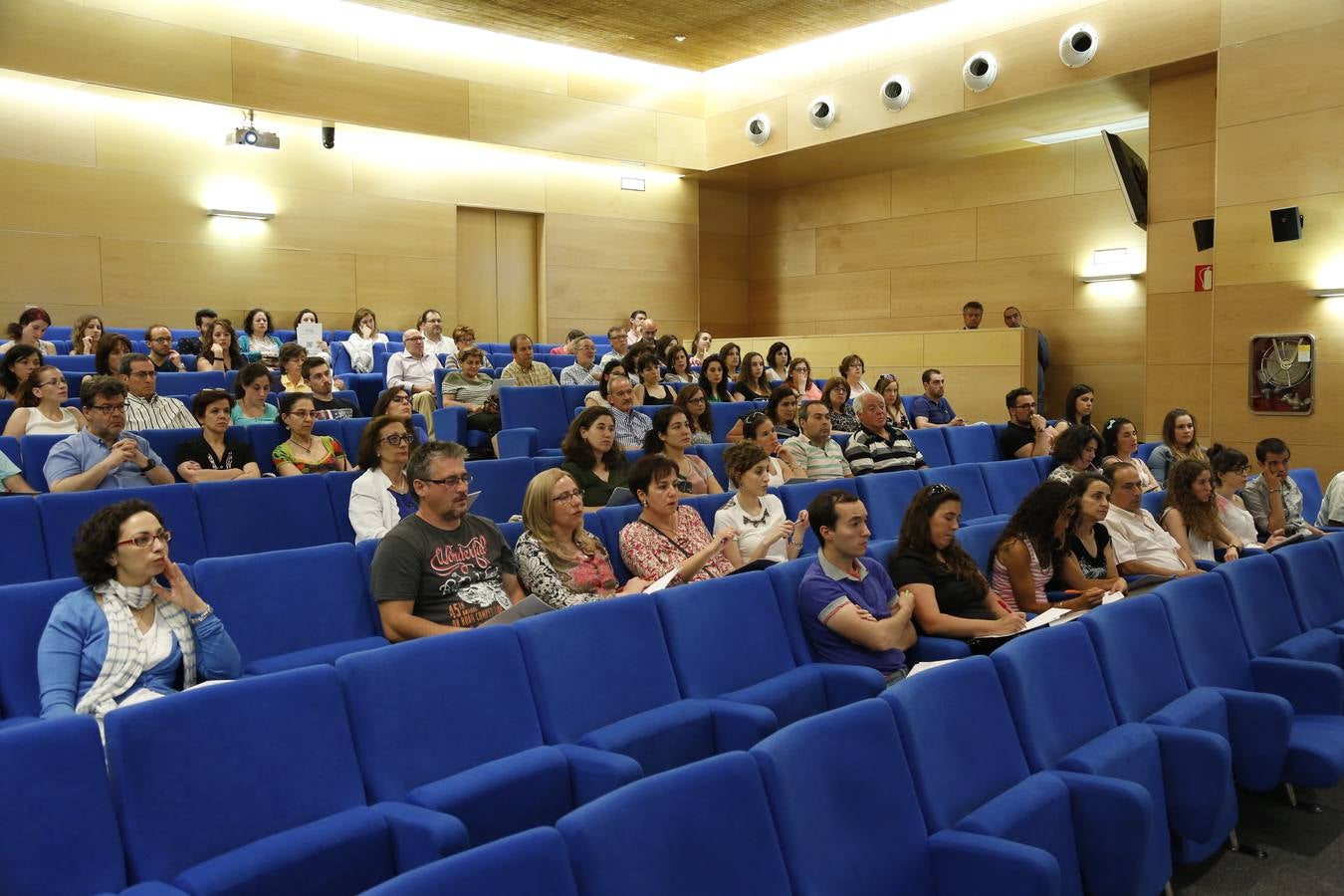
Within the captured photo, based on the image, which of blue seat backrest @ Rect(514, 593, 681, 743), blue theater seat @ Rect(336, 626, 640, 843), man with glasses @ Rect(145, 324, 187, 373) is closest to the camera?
blue theater seat @ Rect(336, 626, 640, 843)

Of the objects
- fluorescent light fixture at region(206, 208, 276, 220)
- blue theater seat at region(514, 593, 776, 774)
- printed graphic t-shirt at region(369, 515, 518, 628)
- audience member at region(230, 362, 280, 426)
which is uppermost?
fluorescent light fixture at region(206, 208, 276, 220)

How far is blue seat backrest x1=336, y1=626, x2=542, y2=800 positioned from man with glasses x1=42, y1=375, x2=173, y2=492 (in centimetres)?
209

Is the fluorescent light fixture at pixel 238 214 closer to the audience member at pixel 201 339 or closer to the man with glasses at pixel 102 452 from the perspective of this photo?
the audience member at pixel 201 339

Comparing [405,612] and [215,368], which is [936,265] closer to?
[215,368]

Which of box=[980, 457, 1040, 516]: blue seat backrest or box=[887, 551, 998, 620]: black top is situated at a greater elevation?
box=[980, 457, 1040, 516]: blue seat backrest

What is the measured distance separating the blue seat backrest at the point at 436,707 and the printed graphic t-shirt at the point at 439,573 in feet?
1.97

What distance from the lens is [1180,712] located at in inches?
98.4

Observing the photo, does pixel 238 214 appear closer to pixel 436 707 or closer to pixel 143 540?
pixel 143 540

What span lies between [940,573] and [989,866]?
4.91 feet

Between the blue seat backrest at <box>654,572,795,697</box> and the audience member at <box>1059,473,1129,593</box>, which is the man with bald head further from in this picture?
the blue seat backrest at <box>654,572,795,697</box>

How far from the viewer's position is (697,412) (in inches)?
213

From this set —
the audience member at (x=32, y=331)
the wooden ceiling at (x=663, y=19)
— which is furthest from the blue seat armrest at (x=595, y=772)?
the wooden ceiling at (x=663, y=19)

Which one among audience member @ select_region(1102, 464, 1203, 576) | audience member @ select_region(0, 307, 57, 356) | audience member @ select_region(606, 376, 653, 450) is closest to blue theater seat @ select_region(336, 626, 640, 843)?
audience member @ select_region(1102, 464, 1203, 576)

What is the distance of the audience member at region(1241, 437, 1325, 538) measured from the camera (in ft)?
16.4
